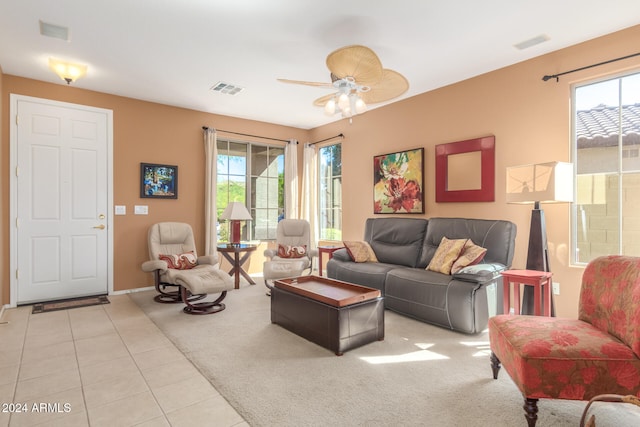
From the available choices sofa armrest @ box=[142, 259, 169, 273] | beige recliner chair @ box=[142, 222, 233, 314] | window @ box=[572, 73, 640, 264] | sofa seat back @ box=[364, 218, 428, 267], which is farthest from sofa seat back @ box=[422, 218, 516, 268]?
sofa armrest @ box=[142, 259, 169, 273]

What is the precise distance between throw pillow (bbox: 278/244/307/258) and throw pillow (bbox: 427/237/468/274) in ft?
6.29

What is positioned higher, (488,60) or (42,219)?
(488,60)

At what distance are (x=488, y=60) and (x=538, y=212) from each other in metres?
1.71

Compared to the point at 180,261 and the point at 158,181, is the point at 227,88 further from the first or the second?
the point at 180,261

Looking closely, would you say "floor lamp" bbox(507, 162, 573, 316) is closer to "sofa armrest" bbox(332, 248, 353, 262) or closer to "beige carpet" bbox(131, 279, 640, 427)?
"beige carpet" bbox(131, 279, 640, 427)

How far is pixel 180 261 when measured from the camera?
4.30m

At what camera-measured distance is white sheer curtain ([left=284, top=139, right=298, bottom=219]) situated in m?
6.27

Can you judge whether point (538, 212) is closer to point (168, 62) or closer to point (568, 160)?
point (568, 160)

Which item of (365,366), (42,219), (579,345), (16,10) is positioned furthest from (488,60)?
(42,219)

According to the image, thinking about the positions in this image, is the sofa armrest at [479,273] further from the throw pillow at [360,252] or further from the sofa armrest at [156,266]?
the sofa armrest at [156,266]

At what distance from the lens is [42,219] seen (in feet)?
13.6

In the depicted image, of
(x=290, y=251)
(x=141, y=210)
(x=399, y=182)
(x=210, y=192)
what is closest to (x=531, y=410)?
(x=399, y=182)

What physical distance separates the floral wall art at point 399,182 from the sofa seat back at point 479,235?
0.62 meters

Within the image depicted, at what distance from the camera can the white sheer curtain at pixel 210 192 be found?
527 centimetres
